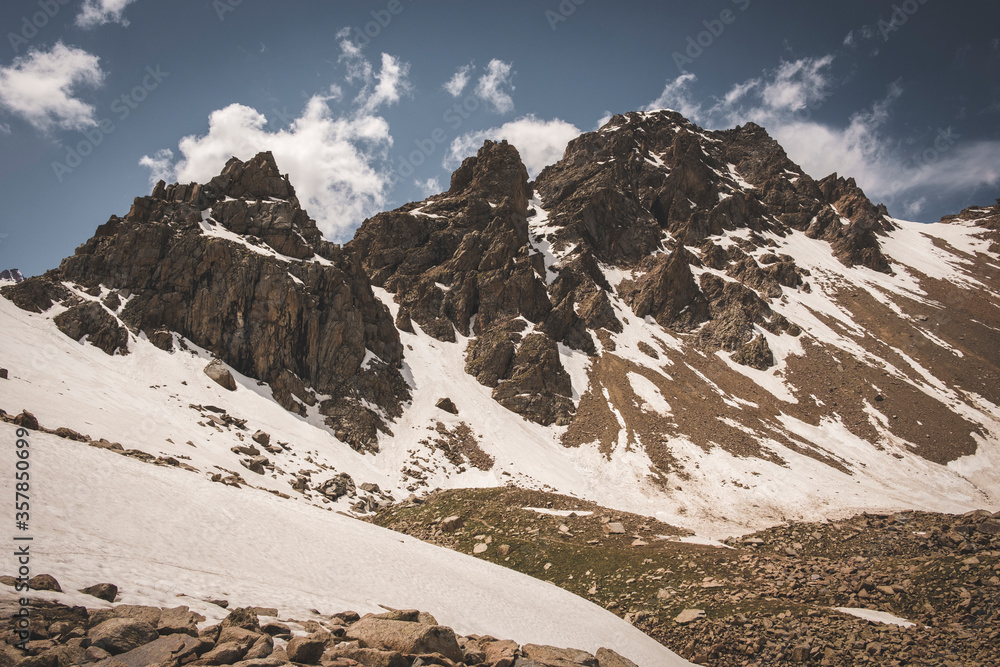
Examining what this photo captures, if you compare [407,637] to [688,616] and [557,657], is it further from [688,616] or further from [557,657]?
[688,616]

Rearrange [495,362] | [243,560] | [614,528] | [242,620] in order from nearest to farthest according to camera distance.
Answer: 1. [242,620]
2. [243,560]
3. [614,528]
4. [495,362]

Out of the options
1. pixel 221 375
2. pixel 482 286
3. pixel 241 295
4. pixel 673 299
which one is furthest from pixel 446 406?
pixel 673 299

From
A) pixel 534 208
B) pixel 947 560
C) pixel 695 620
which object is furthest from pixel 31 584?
pixel 534 208

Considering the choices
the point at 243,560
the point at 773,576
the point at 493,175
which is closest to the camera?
the point at 243,560

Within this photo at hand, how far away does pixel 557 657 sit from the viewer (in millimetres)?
10867

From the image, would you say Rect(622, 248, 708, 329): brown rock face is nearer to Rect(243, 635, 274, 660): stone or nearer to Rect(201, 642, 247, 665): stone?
Rect(243, 635, 274, 660): stone

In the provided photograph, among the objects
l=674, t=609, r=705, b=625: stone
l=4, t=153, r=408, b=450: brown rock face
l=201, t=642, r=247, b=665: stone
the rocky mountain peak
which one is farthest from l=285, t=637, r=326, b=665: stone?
the rocky mountain peak

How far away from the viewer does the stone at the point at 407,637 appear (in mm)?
8961

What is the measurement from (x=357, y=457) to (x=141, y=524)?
32.4m

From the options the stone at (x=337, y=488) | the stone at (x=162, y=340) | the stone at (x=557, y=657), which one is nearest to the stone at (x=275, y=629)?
the stone at (x=557, y=657)

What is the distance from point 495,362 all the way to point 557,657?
197 feet

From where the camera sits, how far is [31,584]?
8.53 meters

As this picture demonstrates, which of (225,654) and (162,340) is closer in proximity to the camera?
(225,654)

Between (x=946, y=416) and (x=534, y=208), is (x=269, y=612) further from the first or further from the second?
(x=534, y=208)
